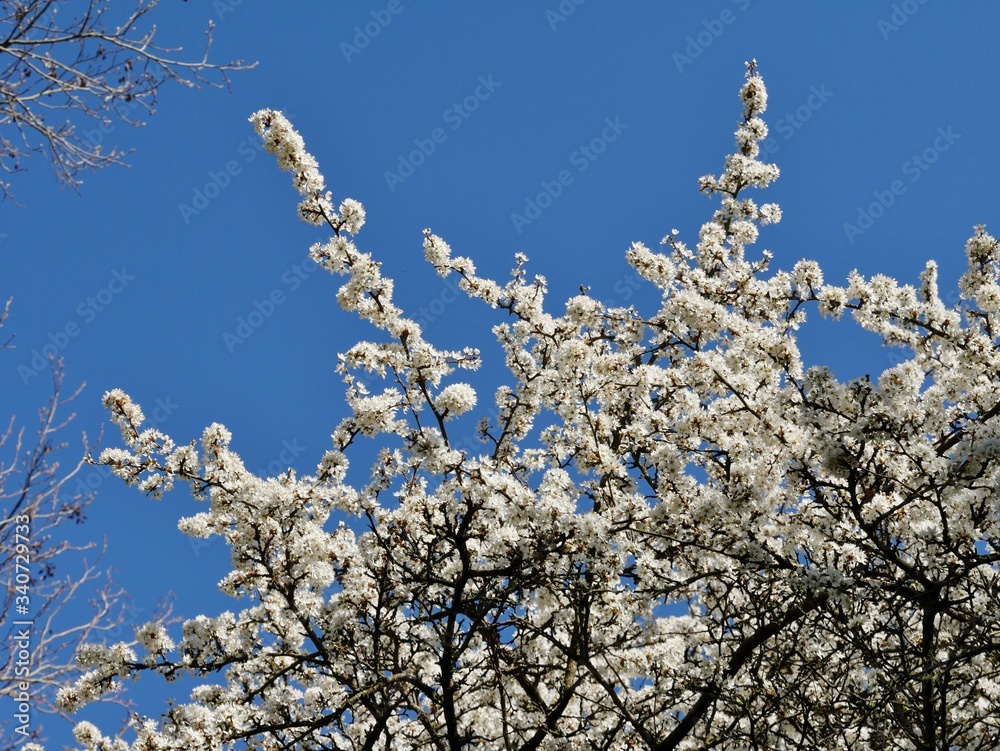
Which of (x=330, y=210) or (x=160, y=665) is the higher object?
(x=330, y=210)

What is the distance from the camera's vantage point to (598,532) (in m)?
5.55

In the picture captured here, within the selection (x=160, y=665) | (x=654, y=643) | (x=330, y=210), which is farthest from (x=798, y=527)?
(x=160, y=665)

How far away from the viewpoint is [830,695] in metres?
6.35

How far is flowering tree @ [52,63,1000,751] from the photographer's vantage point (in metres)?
5.58

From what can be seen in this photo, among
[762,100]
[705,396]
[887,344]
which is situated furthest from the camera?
[762,100]

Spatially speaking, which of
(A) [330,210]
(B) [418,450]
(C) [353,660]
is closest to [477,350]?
(B) [418,450]

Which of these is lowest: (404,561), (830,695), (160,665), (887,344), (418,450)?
(830,695)

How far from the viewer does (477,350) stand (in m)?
6.80

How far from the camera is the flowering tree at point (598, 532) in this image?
5.58 meters

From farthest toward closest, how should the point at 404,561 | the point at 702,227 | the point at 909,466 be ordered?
the point at 702,227 → the point at 404,561 → the point at 909,466

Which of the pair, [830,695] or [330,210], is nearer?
[830,695]

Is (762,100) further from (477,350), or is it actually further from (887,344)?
(477,350)

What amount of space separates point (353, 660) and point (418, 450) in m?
1.48

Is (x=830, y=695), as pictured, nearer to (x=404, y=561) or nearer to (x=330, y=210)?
(x=404, y=561)
